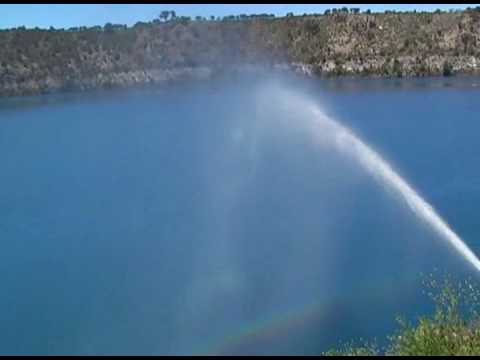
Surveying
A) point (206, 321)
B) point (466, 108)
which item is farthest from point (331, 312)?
point (466, 108)

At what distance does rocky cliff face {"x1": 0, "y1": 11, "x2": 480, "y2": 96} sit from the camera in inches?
4456

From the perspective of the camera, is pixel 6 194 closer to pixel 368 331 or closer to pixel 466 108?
pixel 368 331

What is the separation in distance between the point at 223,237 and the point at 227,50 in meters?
81.7

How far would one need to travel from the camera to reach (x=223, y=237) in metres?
28.2

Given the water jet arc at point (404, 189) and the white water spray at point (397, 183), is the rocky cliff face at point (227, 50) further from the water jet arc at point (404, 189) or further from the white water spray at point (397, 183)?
the water jet arc at point (404, 189)

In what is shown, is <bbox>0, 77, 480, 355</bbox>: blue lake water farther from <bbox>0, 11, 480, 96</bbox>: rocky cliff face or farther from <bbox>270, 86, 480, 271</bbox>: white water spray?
<bbox>0, 11, 480, 96</bbox>: rocky cliff face

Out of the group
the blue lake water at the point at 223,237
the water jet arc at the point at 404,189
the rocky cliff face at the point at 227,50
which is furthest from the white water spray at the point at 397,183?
the rocky cliff face at the point at 227,50

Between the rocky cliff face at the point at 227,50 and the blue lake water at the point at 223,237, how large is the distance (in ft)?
187

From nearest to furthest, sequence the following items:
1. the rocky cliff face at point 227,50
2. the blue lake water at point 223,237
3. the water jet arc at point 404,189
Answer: the blue lake water at point 223,237
the water jet arc at point 404,189
the rocky cliff face at point 227,50

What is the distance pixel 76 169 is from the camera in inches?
1783

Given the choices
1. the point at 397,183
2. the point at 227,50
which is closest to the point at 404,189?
the point at 397,183

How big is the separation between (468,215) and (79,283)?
52.2ft

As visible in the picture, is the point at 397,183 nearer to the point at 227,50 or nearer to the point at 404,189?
the point at 404,189

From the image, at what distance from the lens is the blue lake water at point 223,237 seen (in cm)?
1966
